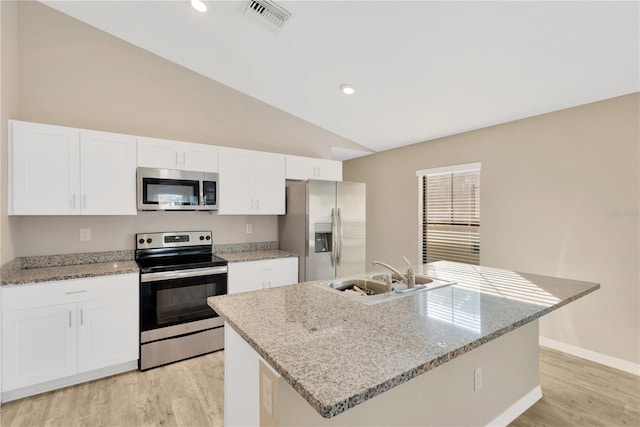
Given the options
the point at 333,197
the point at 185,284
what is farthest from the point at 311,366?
the point at 333,197

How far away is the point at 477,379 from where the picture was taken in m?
1.71

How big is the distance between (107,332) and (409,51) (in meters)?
3.36

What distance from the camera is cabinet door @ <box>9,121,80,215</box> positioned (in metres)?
2.30

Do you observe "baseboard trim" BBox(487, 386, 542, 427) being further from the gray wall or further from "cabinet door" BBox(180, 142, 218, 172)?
"cabinet door" BBox(180, 142, 218, 172)

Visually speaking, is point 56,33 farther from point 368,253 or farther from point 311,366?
point 368,253

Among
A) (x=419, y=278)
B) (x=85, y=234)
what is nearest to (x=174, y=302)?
(x=85, y=234)

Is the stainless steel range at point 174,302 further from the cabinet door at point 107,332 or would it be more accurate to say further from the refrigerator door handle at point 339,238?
the refrigerator door handle at point 339,238

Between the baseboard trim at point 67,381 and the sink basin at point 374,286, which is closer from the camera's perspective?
the sink basin at point 374,286

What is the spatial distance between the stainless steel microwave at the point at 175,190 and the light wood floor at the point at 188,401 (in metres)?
1.48

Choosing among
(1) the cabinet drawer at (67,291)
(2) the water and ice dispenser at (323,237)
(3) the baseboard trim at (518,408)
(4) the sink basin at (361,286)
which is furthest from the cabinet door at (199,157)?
(3) the baseboard trim at (518,408)

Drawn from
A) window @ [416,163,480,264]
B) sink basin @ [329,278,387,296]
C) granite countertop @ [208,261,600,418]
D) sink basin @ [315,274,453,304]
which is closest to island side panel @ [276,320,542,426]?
granite countertop @ [208,261,600,418]

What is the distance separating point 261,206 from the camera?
3.48m

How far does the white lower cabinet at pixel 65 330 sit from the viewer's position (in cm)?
213

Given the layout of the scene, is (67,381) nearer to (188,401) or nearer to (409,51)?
(188,401)
